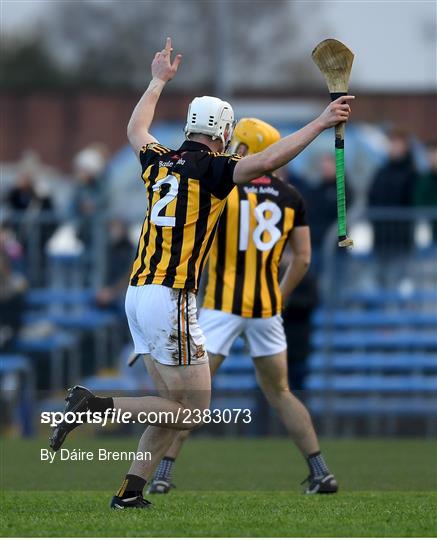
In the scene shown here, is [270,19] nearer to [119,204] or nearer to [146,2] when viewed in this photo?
[146,2]

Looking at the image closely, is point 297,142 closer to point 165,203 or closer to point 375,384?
point 165,203

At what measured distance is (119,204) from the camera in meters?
21.4

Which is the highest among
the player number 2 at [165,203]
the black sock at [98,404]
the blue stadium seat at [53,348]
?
the player number 2 at [165,203]

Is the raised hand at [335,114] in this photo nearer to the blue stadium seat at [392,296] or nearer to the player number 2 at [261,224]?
the player number 2 at [261,224]

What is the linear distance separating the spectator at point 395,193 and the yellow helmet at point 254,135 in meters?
6.06

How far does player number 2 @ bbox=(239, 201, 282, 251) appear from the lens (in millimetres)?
10117

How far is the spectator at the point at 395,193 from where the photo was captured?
1608 cm

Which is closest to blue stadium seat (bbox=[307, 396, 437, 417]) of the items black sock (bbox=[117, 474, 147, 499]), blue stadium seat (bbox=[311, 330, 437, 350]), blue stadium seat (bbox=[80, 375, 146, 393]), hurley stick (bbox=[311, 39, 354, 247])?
blue stadium seat (bbox=[311, 330, 437, 350])

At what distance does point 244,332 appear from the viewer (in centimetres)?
1020

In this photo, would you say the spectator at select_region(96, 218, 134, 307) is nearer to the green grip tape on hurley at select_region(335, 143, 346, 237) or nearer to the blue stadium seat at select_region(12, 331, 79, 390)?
the blue stadium seat at select_region(12, 331, 79, 390)

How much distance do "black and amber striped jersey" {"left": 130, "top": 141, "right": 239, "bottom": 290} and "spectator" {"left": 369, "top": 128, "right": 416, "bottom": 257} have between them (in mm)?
8153

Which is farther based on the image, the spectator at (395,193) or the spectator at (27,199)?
the spectator at (27,199)

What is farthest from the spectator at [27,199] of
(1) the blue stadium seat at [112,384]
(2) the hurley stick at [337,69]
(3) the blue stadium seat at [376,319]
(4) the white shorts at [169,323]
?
(2) the hurley stick at [337,69]

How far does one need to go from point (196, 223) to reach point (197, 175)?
10.2 inches
